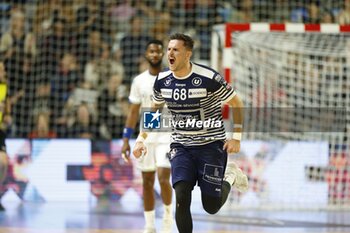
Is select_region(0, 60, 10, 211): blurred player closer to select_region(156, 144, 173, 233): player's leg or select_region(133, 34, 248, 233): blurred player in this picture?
select_region(156, 144, 173, 233): player's leg

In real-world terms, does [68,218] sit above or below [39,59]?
below

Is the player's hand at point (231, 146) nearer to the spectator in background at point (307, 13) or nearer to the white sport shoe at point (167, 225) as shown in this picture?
the white sport shoe at point (167, 225)

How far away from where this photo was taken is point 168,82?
25.2ft

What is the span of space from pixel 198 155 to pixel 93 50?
28.0 feet

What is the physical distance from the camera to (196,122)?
7.64 meters

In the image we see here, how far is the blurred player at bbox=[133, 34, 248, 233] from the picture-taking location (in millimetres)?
7547

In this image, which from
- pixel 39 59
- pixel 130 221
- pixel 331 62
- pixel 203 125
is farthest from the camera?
pixel 39 59

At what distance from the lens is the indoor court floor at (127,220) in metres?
10.1

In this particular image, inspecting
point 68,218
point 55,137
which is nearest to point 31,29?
point 55,137

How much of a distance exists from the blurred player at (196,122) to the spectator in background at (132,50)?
781 cm

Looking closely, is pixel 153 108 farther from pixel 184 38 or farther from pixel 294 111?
pixel 294 111

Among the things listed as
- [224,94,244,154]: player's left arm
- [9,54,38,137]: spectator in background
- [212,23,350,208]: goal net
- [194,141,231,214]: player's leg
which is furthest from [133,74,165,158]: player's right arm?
[9,54,38,137]: spectator in background

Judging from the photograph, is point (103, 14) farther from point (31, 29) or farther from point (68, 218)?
point (68, 218)

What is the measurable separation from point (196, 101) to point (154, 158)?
2167 mm
